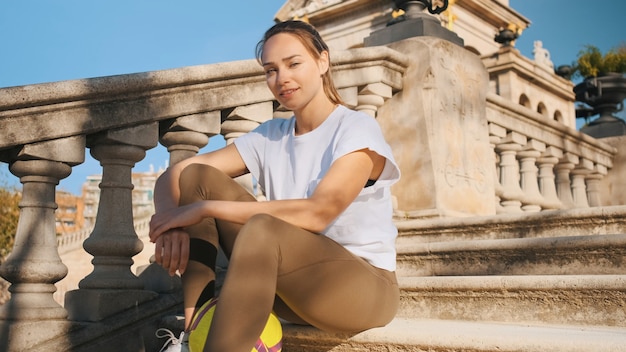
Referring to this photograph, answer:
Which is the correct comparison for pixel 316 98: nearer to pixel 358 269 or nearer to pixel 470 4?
pixel 358 269

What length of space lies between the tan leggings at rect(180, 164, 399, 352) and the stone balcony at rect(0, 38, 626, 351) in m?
0.85

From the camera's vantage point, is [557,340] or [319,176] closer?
→ [557,340]

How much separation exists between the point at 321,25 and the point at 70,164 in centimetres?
2108

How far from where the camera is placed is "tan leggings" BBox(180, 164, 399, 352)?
1622 mm

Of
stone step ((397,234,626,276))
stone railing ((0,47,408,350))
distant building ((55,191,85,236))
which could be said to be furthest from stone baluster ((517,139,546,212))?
distant building ((55,191,85,236))

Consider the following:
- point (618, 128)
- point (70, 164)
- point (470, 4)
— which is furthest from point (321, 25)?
point (70, 164)

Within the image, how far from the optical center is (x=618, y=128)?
7605mm

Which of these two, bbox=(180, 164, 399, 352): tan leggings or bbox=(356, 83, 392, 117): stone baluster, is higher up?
bbox=(356, 83, 392, 117): stone baluster

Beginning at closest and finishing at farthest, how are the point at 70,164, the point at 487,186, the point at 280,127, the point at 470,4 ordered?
the point at 280,127, the point at 70,164, the point at 487,186, the point at 470,4

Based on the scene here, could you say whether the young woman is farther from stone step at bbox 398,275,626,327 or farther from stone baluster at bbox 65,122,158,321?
stone baluster at bbox 65,122,158,321

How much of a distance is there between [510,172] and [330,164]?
3.98 meters

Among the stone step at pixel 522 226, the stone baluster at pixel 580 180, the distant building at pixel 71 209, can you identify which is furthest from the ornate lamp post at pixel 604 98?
the distant building at pixel 71 209

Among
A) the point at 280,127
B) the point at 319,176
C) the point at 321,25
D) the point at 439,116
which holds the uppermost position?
the point at 321,25

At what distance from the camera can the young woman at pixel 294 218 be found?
1.68 m
